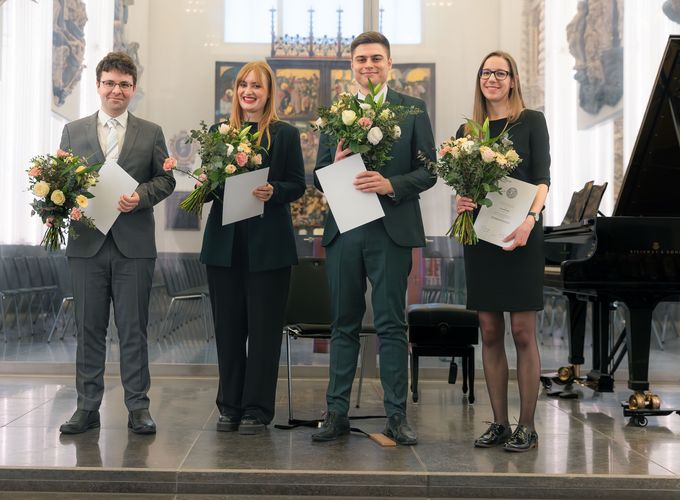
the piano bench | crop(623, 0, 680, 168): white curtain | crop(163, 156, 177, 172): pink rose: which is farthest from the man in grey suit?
crop(623, 0, 680, 168): white curtain

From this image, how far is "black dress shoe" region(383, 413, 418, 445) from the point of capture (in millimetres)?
3787

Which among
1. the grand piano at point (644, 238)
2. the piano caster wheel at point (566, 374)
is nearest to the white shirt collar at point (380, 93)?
the grand piano at point (644, 238)

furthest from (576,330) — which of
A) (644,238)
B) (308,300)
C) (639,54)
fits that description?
(639,54)

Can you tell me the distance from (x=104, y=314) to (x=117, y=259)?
0.29 m

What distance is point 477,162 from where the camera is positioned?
3.46 meters

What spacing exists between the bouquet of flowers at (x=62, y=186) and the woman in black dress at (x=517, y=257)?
1691 mm

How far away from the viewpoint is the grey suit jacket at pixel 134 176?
3900mm

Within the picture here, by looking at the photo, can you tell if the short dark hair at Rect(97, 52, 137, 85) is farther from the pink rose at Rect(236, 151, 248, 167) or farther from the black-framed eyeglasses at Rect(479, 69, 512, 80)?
the black-framed eyeglasses at Rect(479, 69, 512, 80)

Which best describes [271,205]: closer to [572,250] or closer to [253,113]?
[253,113]

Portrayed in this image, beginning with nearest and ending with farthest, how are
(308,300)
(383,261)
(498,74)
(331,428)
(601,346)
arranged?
1. (498,74)
2. (383,261)
3. (331,428)
4. (308,300)
5. (601,346)

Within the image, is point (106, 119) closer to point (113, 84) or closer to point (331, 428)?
point (113, 84)

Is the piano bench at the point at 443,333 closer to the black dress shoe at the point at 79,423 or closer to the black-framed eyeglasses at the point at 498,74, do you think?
the black-framed eyeglasses at the point at 498,74

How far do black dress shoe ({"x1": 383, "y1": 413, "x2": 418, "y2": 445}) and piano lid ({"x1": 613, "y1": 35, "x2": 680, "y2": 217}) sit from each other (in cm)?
182

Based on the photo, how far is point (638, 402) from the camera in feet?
14.8
